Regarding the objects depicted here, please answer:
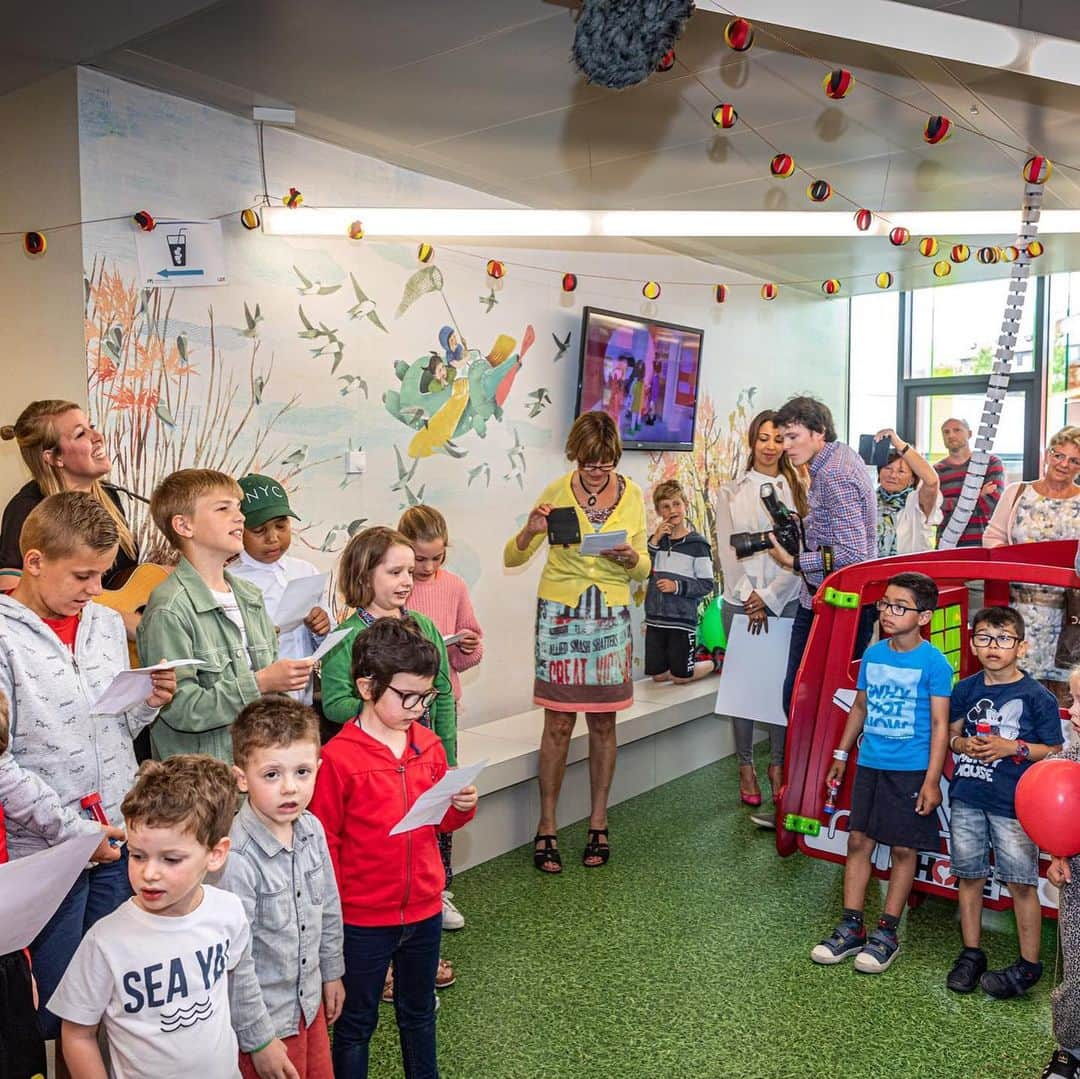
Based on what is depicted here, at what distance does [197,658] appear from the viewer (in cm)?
240

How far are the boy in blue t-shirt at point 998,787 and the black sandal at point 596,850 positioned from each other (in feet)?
4.37

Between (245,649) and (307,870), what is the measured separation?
0.72 m

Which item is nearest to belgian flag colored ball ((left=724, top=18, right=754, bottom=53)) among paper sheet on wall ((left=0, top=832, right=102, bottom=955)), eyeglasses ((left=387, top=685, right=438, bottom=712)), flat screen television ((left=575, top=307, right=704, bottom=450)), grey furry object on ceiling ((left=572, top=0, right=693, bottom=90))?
grey furry object on ceiling ((left=572, top=0, right=693, bottom=90))

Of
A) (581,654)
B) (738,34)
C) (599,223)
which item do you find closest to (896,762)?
(581,654)

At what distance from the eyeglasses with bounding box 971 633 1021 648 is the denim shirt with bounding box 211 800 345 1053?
6.67ft

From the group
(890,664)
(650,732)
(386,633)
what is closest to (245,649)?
(386,633)

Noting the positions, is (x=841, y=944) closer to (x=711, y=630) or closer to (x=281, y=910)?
(x=281, y=910)

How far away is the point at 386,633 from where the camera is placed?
224 centimetres

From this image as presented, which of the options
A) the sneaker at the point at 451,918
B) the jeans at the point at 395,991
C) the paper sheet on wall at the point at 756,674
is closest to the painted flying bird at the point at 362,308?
the paper sheet on wall at the point at 756,674

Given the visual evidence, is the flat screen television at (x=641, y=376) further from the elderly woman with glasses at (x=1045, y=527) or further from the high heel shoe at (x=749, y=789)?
the elderly woman with glasses at (x=1045, y=527)

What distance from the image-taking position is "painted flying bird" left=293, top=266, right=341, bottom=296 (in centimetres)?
426

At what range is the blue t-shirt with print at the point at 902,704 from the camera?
10.4 ft

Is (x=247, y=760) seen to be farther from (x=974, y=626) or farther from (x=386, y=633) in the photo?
(x=974, y=626)

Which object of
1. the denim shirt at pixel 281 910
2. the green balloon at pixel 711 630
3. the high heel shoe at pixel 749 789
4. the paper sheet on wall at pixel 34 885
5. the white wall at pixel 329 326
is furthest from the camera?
the green balloon at pixel 711 630
